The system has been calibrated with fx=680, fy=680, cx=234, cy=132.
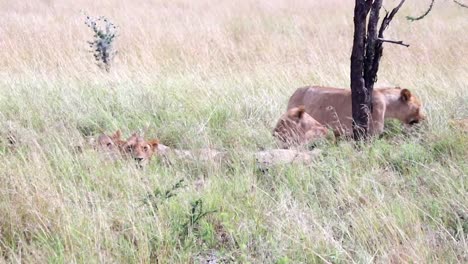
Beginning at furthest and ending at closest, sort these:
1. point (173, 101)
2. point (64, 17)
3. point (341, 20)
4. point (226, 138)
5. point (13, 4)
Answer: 1. point (13, 4)
2. point (341, 20)
3. point (64, 17)
4. point (173, 101)
5. point (226, 138)

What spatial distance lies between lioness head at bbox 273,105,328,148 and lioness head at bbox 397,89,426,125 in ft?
2.09

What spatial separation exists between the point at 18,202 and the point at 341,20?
9.24 m

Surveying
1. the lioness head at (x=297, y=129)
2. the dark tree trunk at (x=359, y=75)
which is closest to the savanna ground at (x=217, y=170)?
the lioness head at (x=297, y=129)

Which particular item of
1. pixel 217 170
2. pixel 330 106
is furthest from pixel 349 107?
pixel 217 170

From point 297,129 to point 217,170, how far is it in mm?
935

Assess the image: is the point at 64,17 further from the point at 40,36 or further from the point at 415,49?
the point at 415,49

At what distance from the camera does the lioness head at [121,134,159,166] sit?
4172 mm

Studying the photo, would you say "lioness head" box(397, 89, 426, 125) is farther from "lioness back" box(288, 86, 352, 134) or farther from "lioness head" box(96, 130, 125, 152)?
→ "lioness head" box(96, 130, 125, 152)

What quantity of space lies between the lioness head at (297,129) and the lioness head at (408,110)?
64 centimetres

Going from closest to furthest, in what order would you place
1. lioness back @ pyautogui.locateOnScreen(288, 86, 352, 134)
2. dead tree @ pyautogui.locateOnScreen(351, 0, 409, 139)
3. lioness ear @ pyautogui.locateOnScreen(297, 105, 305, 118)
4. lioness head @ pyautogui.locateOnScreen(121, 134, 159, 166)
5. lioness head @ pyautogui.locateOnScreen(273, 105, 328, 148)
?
lioness head @ pyautogui.locateOnScreen(121, 134, 159, 166) < dead tree @ pyautogui.locateOnScreen(351, 0, 409, 139) < lioness head @ pyautogui.locateOnScreen(273, 105, 328, 148) < lioness ear @ pyautogui.locateOnScreen(297, 105, 305, 118) < lioness back @ pyautogui.locateOnScreen(288, 86, 352, 134)

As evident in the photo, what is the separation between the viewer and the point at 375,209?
10.6ft

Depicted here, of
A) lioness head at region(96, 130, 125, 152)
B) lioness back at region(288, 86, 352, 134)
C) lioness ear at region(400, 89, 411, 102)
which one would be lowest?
lioness head at region(96, 130, 125, 152)

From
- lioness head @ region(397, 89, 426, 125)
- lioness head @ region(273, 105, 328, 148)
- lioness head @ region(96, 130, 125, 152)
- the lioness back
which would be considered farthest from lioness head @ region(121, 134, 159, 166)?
lioness head @ region(397, 89, 426, 125)

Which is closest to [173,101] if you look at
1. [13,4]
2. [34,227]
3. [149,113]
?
[149,113]
